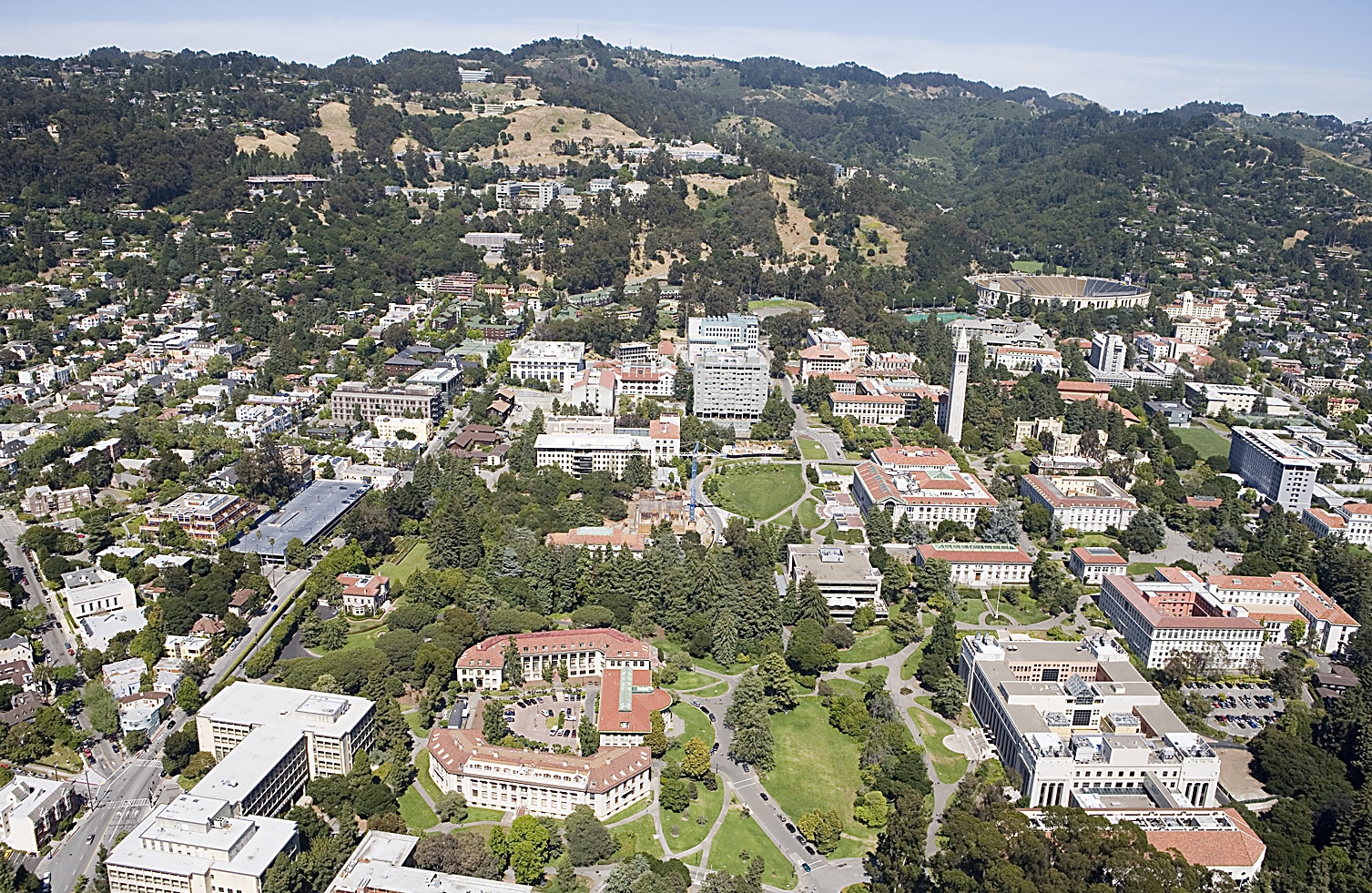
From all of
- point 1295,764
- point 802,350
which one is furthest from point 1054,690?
point 802,350

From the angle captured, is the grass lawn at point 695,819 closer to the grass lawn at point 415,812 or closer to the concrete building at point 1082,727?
the grass lawn at point 415,812

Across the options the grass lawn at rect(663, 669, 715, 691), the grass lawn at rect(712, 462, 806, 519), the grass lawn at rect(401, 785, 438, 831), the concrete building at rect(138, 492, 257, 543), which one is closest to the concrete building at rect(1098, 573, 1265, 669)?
the grass lawn at rect(663, 669, 715, 691)

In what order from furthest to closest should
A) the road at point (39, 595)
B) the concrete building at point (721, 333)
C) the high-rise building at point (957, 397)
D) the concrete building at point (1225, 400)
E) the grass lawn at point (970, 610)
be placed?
the concrete building at point (721, 333)
the concrete building at point (1225, 400)
the high-rise building at point (957, 397)
the grass lawn at point (970, 610)
the road at point (39, 595)

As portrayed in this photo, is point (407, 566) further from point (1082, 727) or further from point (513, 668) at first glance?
point (1082, 727)

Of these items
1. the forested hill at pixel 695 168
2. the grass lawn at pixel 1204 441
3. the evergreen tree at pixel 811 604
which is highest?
the forested hill at pixel 695 168

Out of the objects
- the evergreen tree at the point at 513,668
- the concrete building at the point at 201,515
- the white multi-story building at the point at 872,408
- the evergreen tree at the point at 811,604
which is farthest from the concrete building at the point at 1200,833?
the white multi-story building at the point at 872,408

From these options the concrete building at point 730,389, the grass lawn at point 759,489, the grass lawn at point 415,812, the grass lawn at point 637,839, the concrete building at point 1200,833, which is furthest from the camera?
the concrete building at point 730,389

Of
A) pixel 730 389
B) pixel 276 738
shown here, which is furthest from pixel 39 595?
pixel 730 389

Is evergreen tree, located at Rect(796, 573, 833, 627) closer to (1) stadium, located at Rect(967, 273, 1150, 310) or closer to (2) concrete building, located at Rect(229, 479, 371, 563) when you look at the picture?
(2) concrete building, located at Rect(229, 479, 371, 563)
